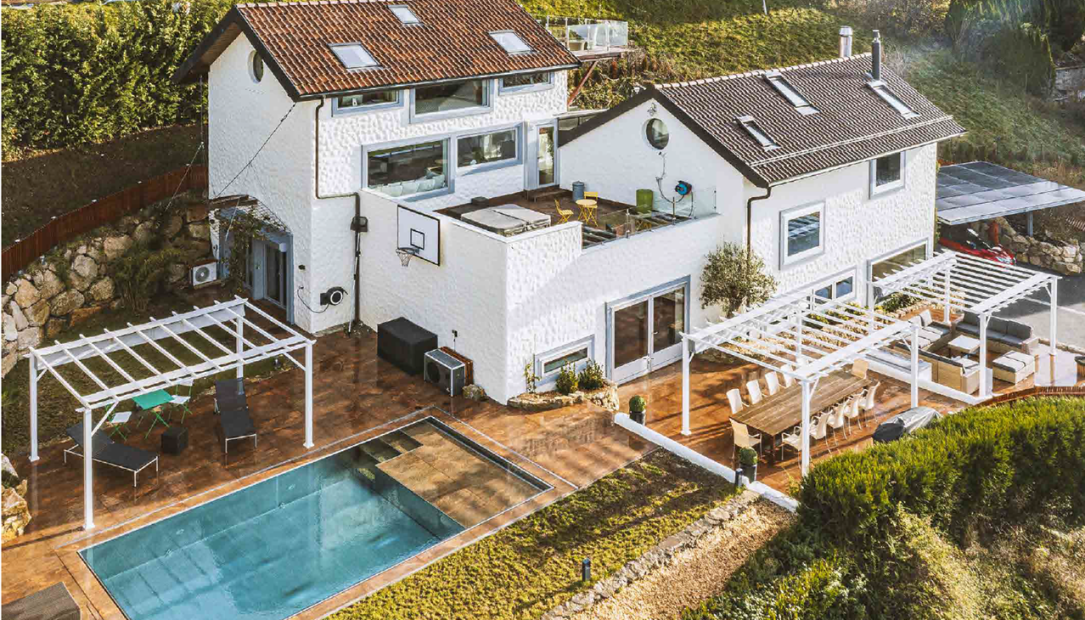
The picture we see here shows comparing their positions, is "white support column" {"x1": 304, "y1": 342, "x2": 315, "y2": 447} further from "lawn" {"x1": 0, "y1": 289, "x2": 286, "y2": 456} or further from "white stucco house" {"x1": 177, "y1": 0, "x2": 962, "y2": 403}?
"white stucco house" {"x1": 177, "y1": 0, "x2": 962, "y2": 403}

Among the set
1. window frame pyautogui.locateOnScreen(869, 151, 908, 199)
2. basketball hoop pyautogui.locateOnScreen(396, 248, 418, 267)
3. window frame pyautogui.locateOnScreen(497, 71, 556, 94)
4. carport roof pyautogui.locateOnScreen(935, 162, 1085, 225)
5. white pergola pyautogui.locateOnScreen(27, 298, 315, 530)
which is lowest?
white pergola pyautogui.locateOnScreen(27, 298, 315, 530)

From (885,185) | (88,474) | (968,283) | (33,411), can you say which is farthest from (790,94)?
(33,411)

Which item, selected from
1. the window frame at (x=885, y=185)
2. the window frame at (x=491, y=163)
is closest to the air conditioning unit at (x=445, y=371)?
the window frame at (x=491, y=163)

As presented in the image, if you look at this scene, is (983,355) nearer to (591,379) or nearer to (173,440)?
(591,379)

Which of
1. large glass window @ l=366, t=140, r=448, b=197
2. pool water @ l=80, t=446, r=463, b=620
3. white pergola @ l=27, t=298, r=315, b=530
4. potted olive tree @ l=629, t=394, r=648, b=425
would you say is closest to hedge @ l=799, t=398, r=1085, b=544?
potted olive tree @ l=629, t=394, r=648, b=425

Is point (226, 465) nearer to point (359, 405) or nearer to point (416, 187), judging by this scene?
point (359, 405)

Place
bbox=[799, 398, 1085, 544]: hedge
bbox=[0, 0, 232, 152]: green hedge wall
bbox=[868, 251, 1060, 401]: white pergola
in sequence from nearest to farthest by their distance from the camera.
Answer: bbox=[799, 398, 1085, 544]: hedge, bbox=[868, 251, 1060, 401]: white pergola, bbox=[0, 0, 232, 152]: green hedge wall
